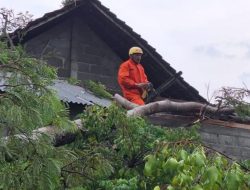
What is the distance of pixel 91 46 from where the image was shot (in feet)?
36.3

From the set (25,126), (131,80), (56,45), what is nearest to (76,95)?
(131,80)

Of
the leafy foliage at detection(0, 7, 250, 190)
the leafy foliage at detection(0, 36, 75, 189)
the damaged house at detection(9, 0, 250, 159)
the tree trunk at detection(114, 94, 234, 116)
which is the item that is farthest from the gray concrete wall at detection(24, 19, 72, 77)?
the leafy foliage at detection(0, 36, 75, 189)

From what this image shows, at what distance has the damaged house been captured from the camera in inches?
414

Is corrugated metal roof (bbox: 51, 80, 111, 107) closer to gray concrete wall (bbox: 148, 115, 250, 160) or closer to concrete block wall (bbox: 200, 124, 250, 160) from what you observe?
gray concrete wall (bbox: 148, 115, 250, 160)

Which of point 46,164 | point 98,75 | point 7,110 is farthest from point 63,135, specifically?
point 98,75

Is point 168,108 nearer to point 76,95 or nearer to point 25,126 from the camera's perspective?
point 76,95

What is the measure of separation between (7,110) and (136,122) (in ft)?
7.85

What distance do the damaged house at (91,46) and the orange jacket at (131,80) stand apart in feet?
5.55

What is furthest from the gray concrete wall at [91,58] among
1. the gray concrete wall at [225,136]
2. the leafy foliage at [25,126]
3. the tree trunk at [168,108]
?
the leafy foliage at [25,126]

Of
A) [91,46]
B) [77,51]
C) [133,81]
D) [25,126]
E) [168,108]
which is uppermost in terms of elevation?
[91,46]

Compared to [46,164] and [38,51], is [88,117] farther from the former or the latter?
[38,51]

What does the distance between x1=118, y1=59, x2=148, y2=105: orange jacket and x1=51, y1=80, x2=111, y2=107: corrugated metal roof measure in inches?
12.0

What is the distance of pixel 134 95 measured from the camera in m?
8.86

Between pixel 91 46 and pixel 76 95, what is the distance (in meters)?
2.60
